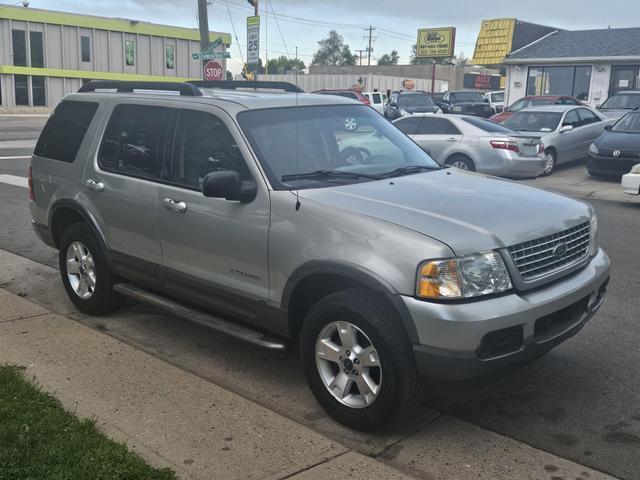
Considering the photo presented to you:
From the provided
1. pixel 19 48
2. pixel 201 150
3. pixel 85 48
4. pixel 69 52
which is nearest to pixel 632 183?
pixel 201 150

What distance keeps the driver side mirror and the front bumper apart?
1.29 m

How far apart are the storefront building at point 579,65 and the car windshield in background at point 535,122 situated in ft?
51.6

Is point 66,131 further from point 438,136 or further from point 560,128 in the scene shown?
point 560,128

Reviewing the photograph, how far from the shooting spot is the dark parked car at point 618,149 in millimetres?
13984

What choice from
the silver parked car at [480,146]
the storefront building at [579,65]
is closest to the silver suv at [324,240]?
the silver parked car at [480,146]

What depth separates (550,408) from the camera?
4211mm

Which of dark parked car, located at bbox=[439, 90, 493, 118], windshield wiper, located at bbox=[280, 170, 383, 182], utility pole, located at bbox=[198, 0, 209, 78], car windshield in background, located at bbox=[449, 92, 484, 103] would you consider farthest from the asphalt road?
car windshield in background, located at bbox=[449, 92, 484, 103]

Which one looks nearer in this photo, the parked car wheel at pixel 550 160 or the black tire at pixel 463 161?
the black tire at pixel 463 161

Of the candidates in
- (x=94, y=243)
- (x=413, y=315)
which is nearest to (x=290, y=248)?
(x=413, y=315)

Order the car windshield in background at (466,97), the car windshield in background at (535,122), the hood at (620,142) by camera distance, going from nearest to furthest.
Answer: the hood at (620,142), the car windshield in background at (535,122), the car windshield in background at (466,97)

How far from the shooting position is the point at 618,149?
1413cm

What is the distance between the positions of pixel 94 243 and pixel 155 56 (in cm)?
5796

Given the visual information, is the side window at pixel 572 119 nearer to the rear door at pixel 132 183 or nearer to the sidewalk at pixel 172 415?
the rear door at pixel 132 183

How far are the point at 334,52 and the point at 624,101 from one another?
130580mm
